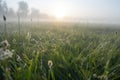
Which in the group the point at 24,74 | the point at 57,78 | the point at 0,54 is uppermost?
the point at 0,54

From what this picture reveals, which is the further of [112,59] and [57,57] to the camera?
[112,59]

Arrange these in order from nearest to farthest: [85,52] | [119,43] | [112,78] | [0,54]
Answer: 1. [0,54]
2. [112,78]
3. [85,52]
4. [119,43]

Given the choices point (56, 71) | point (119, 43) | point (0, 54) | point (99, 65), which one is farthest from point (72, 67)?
point (119, 43)

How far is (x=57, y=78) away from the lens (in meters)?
2.42

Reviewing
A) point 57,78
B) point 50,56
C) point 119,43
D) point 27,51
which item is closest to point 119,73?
point 57,78

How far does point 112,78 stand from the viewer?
2301 millimetres

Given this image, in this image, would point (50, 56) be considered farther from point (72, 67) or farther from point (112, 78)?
point (112, 78)

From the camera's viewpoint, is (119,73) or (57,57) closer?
(119,73)

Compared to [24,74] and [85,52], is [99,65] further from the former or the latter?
[24,74]

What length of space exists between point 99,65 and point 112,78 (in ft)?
1.59

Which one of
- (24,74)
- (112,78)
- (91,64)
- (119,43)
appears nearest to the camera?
(24,74)

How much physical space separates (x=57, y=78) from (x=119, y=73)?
0.75 m

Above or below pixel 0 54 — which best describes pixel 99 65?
below

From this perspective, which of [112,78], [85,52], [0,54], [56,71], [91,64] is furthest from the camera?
[85,52]
